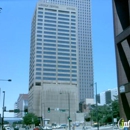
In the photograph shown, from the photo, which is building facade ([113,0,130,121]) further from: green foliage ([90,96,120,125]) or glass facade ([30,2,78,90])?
glass facade ([30,2,78,90])

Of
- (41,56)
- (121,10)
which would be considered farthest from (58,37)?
(121,10)

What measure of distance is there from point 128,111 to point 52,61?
14007 centimetres

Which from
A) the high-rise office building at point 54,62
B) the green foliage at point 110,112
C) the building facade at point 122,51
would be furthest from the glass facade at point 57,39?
the building facade at point 122,51

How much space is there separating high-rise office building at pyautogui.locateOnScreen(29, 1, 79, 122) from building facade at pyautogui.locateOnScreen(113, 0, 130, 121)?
129 metres

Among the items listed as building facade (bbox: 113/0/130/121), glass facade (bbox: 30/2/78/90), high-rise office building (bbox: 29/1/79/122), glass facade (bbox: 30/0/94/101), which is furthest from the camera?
glass facade (bbox: 30/0/94/101)

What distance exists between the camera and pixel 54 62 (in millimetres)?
169000

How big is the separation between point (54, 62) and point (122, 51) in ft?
451

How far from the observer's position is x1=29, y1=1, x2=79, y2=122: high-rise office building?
162 metres

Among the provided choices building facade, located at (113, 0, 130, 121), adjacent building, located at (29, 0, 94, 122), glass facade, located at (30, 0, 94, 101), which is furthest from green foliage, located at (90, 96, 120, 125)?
glass facade, located at (30, 0, 94, 101)

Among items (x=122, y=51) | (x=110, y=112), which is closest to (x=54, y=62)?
(x=110, y=112)

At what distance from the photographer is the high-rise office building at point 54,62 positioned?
532 ft

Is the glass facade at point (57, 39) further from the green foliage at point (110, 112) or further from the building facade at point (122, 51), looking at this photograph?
the building facade at point (122, 51)

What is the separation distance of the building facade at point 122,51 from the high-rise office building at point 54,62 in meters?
129

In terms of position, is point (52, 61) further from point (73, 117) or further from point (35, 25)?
point (73, 117)
